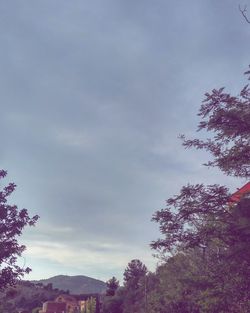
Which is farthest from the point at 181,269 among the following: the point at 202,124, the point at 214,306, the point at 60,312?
the point at 60,312

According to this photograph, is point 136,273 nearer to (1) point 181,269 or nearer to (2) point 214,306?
(1) point 181,269

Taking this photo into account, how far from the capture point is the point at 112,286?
324 feet

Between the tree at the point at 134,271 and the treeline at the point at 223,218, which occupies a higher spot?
the tree at the point at 134,271

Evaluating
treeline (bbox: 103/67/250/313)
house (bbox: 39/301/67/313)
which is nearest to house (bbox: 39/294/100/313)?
house (bbox: 39/301/67/313)

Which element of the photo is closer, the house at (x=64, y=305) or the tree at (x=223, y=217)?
the tree at (x=223, y=217)

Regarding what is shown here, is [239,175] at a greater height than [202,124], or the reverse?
[202,124]

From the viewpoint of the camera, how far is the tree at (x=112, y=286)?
97.2 meters

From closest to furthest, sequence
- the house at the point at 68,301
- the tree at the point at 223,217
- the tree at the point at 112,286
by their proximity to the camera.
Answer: the tree at the point at 223,217 < the tree at the point at 112,286 < the house at the point at 68,301

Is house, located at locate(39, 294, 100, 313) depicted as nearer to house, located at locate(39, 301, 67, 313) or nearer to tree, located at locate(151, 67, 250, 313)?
house, located at locate(39, 301, 67, 313)

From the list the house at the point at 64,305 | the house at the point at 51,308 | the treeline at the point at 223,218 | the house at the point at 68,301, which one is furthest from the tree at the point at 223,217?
the house at the point at 68,301

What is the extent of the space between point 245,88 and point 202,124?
2.42m

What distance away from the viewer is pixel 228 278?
1995cm

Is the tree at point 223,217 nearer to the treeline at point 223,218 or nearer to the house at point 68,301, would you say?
the treeline at point 223,218

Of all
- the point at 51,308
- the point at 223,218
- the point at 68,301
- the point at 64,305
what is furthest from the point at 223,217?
the point at 68,301
